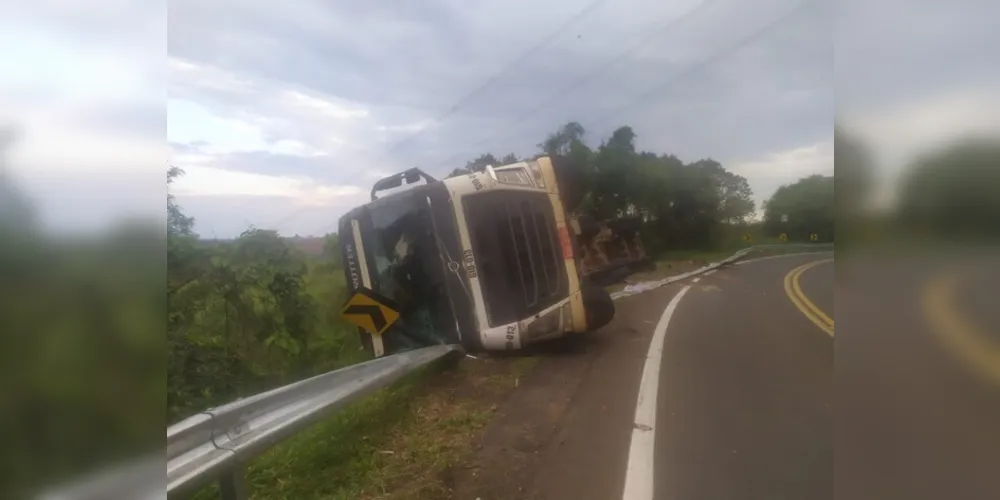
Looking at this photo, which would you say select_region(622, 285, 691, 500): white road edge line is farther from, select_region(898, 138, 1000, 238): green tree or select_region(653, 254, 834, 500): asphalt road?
select_region(898, 138, 1000, 238): green tree

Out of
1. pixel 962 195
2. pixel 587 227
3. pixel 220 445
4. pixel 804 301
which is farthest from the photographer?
pixel 587 227

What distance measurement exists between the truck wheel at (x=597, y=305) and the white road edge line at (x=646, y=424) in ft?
0.38

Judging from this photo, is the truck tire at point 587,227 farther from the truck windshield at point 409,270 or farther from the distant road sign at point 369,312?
the distant road sign at point 369,312

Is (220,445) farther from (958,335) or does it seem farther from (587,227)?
(958,335)

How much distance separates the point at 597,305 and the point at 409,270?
46cm

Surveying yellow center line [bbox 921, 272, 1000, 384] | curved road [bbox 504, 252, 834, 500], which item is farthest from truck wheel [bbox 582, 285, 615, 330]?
yellow center line [bbox 921, 272, 1000, 384]

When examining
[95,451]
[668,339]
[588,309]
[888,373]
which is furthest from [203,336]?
[888,373]

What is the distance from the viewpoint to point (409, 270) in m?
1.36

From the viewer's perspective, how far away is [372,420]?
1300 mm

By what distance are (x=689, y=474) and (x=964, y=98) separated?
2.83 feet

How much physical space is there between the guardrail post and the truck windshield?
0.38m

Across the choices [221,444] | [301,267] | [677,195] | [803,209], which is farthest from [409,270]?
[803,209]

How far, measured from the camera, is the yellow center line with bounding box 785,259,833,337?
1.14 m

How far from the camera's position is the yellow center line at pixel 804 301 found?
114cm
